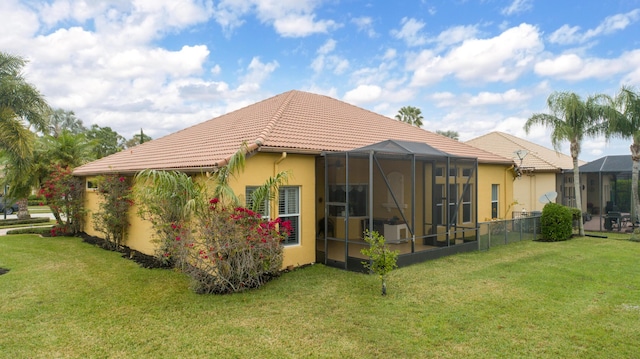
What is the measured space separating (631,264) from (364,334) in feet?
31.7

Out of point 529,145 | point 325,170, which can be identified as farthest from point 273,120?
point 529,145

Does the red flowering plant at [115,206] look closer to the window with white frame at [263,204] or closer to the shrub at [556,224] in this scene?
the window with white frame at [263,204]

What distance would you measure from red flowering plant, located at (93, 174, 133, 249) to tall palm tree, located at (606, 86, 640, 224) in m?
20.2

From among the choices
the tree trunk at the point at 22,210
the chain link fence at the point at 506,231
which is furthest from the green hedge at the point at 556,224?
the tree trunk at the point at 22,210

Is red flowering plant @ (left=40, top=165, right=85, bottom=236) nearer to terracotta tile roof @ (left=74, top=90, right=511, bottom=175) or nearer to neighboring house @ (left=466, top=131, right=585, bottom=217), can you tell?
terracotta tile roof @ (left=74, top=90, right=511, bottom=175)

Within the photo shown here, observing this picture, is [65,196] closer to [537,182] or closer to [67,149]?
[67,149]

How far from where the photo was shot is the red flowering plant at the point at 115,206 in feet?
45.3

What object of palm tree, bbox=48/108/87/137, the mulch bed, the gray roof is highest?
palm tree, bbox=48/108/87/137

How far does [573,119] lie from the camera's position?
17.2 m

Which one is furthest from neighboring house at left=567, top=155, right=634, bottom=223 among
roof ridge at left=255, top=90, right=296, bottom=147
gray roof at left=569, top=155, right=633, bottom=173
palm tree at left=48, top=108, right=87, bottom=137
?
palm tree at left=48, top=108, right=87, bottom=137

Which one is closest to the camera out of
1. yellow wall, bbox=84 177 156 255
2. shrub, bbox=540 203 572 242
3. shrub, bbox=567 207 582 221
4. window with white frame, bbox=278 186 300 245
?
window with white frame, bbox=278 186 300 245

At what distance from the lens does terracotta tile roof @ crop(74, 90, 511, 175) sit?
34.5 feet

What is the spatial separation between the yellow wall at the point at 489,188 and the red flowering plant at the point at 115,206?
1368cm

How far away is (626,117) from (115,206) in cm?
2149
